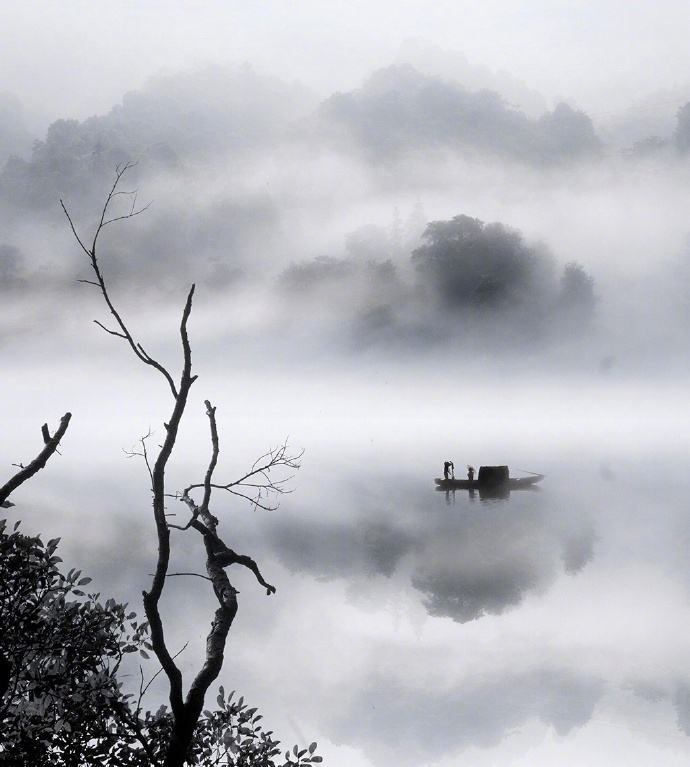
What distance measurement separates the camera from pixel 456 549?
64188 mm

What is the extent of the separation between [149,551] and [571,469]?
14349 cm

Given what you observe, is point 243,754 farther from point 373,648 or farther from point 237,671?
point 373,648

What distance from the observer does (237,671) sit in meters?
36.7

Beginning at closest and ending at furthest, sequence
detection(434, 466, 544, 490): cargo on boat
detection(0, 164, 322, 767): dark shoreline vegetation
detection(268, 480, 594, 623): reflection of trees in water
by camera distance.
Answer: detection(0, 164, 322, 767): dark shoreline vegetation
detection(268, 480, 594, 623): reflection of trees in water
detection(434, 466, 544, 490): cargo on boat

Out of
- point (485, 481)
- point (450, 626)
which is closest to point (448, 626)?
point (450, 626)

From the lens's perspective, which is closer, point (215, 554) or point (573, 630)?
point (215, 554)

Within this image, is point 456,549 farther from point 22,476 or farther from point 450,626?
point 22,476

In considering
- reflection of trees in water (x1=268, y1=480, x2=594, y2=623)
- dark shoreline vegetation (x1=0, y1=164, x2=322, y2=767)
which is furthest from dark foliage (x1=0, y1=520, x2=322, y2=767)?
reflection of trees in water (x1=268, y1=480, x2=594, y2=623)

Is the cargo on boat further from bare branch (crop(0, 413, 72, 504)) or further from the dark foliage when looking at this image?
bare branch (crop(0, 413, 72, 504))

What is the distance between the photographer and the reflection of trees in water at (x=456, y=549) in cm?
5216

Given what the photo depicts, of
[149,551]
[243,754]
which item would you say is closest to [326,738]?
[243,754]

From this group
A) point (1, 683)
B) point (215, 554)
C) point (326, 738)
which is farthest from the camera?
point (326, 738)

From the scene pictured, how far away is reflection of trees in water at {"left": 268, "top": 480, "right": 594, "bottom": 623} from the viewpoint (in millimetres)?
52156

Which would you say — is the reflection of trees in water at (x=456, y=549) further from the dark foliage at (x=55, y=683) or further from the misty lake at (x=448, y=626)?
the dark foliage at (x=55, y=683)
